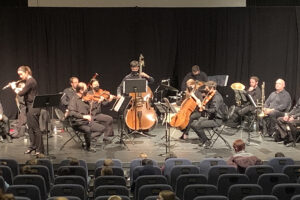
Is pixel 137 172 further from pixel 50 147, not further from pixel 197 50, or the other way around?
pixel 197 50

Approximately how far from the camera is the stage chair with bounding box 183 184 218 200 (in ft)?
22.5

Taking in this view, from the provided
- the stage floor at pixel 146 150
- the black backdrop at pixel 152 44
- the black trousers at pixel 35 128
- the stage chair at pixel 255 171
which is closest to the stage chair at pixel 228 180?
the stage chair at pixel 255 171

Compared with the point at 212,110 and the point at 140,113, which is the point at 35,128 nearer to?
the point at 140,113

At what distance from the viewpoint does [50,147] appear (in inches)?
484

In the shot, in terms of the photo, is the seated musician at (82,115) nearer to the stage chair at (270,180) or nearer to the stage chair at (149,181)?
the stage chair at (149,181)

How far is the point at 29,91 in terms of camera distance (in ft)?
35.1

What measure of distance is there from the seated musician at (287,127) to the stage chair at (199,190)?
19.8 ft

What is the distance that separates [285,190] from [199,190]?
1205mm

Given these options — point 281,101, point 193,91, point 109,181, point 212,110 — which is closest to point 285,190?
point 109,181

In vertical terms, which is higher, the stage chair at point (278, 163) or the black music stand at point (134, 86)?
the black music stand at point (134, 86)

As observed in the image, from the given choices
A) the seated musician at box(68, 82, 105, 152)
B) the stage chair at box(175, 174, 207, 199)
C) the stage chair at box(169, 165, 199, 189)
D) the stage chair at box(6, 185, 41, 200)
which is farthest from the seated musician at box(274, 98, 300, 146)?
the stage chair at box(6, 185, 41, 200)

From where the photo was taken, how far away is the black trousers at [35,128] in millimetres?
10828

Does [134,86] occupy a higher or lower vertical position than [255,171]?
higher

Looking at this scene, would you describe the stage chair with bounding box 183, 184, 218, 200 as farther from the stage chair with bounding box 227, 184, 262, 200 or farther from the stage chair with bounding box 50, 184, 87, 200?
the stage chair with bounding box 50, 184, 87, 200
